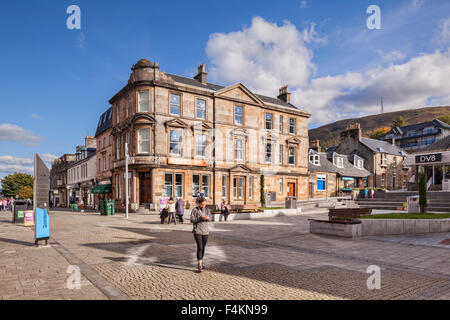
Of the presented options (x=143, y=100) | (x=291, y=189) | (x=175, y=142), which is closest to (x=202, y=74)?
(x=143, y=100)

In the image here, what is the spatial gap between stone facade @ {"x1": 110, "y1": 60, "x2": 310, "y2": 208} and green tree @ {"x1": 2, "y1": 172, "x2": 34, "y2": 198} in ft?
267

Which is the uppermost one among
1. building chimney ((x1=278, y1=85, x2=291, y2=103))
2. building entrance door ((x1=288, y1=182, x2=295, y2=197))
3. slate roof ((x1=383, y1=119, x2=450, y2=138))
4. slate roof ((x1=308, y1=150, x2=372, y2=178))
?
slate roof ((x1=383, y1=119, x2=450, y2=138))

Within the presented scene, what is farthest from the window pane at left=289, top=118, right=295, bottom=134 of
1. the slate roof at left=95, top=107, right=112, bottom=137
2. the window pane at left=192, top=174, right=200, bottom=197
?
the slate roof at left=95, top=107, right=112, bottom=137

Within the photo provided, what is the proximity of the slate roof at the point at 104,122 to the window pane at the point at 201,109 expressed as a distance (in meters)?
13.0

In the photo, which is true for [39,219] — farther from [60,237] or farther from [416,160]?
[416,160]

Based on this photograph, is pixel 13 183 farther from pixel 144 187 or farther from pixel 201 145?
pixel 201 145

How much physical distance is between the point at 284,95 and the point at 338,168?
42.4 feet

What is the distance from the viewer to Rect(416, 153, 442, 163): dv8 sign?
28.5 metres

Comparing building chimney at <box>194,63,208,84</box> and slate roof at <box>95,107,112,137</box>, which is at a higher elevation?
building chimney at <box>194,63,208,84</box>

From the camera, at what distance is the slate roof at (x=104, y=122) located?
37219 millimetres

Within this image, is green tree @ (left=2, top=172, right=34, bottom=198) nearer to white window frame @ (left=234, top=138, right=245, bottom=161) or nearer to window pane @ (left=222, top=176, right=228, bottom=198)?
window pane @ (left=222, top=176, right=228, bottom=198)

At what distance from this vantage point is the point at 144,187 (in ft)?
89.6

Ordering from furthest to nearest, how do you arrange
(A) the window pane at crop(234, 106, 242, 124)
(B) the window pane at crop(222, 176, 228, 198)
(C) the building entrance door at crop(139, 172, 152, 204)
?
(A) the window pane at crop(234, 106, 242, 124) < (B) the window pane at crop(222, 176, 228, 198) < (C) the building entrance door at crop(139, 172, 152, 204)
